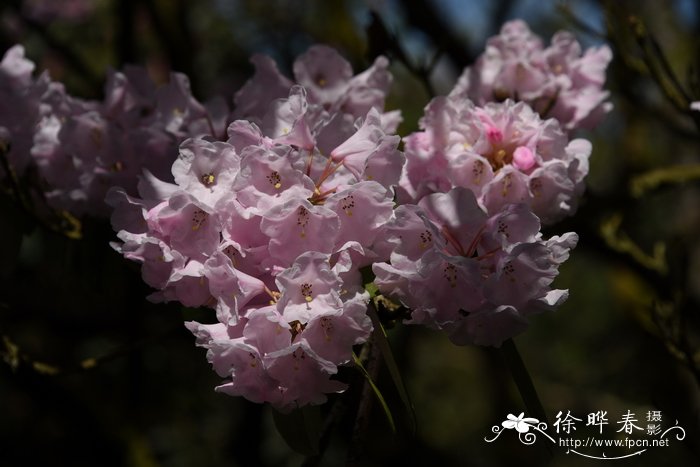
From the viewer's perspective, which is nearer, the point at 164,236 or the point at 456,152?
the point at 164,236

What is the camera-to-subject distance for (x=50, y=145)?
1.72 m

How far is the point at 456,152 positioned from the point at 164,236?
51 cm

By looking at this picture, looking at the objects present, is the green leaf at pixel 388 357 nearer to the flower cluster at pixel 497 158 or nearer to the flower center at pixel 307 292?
the flower center at pixel 307 292

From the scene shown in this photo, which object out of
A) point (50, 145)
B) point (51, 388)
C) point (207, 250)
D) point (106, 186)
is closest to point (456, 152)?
point (207, 250)

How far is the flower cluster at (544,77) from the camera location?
168 centimetres

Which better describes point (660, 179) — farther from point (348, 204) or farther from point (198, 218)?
point (198, 218)

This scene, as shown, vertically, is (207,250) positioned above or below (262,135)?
below

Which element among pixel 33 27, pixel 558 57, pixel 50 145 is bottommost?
pixel 33 27

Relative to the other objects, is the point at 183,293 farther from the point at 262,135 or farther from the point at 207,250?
the point at 262,135

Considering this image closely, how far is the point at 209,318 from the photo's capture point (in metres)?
1.94

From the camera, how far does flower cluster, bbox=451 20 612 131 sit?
1680mm

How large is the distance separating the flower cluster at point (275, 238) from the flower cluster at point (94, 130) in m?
0.34

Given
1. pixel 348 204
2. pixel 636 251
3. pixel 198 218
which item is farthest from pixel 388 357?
pixel 636 251

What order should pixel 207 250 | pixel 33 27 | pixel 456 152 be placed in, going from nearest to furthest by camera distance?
pixel 207 250 → pixel 456 152 → pixel 33 27
